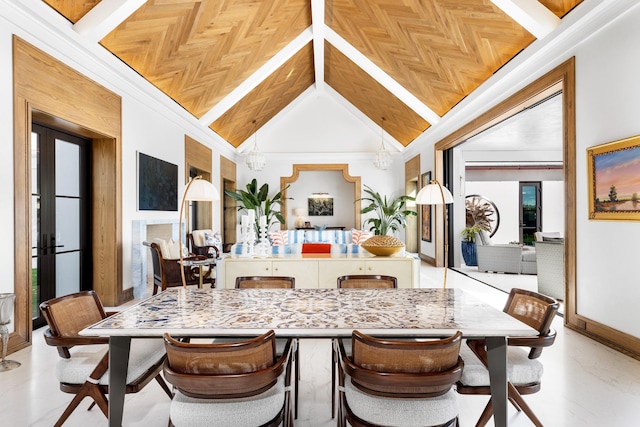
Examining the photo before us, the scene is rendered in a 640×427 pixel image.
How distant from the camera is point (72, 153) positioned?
4582mm

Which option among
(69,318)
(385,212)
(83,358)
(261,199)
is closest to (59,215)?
(69,318)

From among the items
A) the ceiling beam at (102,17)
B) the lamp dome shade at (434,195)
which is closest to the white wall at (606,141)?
the lamp dome shade at (434,195)

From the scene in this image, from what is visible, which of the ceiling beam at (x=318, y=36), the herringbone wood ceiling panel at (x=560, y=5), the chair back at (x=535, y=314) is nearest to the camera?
the chair back at (x=535, y=314)

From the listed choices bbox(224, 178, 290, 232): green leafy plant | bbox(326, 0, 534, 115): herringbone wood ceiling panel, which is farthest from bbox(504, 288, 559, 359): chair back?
bbox(224, 178, 290, 232): green leafy plant

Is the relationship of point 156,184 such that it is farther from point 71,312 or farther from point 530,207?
point 530,207

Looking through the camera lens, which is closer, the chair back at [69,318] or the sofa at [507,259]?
the chair back at [69,318]

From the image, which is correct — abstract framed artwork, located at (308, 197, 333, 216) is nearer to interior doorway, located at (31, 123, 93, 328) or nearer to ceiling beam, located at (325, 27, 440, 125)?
ceiling beam, located at (325, 27, 440, 125)

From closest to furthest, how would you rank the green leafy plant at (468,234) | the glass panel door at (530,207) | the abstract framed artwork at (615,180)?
1. the abstract framed artwork at (615,180)
2. the green leafy plant at (468,234)
3. the glass panel door at (530,207)

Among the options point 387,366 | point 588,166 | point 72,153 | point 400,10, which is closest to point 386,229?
point 400,10

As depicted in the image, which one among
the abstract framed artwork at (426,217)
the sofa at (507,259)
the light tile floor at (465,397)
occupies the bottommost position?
the light tile floor at (465,397)

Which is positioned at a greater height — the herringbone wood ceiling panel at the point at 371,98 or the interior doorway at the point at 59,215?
the herringbone wood ceiling panel at the point at 371,98

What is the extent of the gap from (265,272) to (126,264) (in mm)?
2443

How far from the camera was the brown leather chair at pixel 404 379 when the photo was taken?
4.39ft

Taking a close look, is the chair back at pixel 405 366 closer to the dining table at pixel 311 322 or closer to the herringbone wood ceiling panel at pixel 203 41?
the dining table at pixel 311 322
